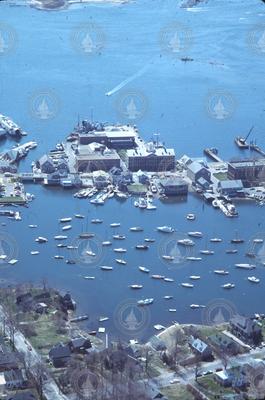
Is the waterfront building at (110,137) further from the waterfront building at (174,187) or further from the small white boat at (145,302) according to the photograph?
the small white boat at (145,302)

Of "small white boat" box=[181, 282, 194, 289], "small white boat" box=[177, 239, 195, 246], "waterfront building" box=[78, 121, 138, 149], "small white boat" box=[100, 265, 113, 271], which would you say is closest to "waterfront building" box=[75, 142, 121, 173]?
"waterfront building" box=[78, 121, 138, 149]

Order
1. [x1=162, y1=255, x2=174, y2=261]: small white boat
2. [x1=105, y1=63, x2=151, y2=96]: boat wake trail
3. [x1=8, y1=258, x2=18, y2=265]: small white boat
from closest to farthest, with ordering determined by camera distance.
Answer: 1. [x1=8, y1=258, x2=18, y2=265]: small white boat
2. [x1=162, y1=255, x2=174, y2=261]: small white boat
3. [x1=105, y1=63, x2=151, y2=96]: boat wake trail

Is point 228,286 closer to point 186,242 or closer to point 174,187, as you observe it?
point 186,242

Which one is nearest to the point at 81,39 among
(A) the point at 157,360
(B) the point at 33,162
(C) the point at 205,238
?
(B) the point at 33,162

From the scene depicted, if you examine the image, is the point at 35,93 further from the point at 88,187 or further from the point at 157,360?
the point at 157,360

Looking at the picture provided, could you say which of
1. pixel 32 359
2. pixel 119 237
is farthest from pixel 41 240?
pixel 32 359

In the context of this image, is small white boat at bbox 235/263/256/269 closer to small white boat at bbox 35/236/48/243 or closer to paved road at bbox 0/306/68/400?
small white boat at bbox 35/236/48/243

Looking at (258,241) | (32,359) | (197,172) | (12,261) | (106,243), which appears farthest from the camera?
(197,172)
